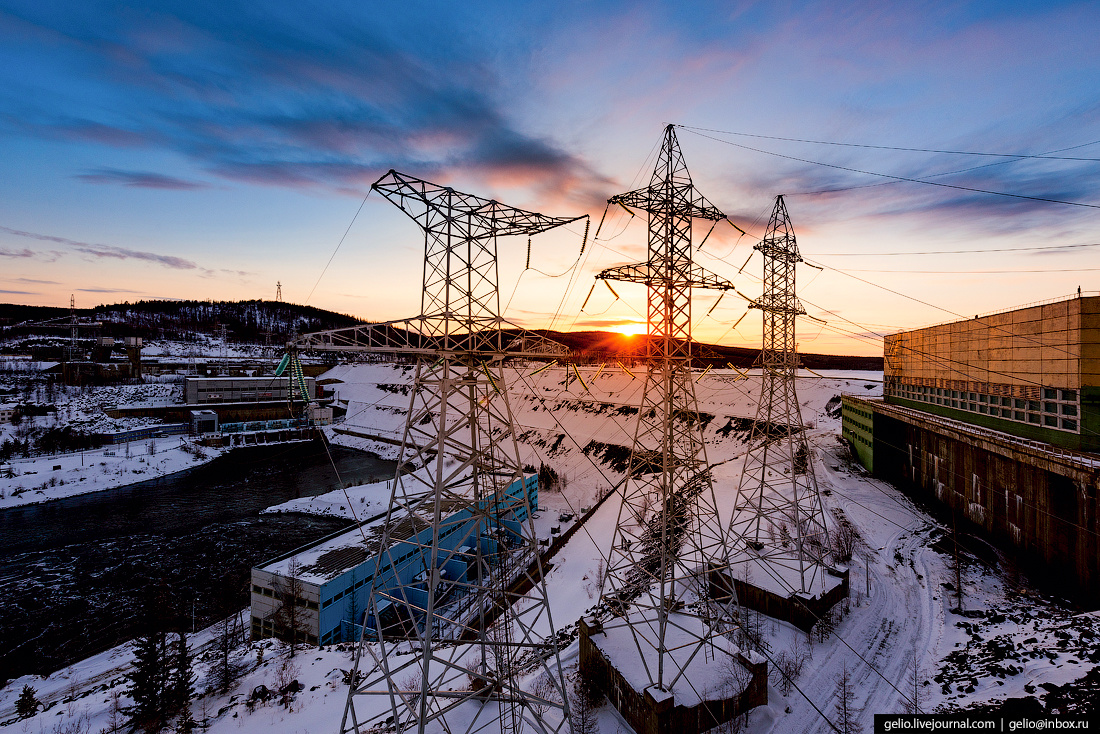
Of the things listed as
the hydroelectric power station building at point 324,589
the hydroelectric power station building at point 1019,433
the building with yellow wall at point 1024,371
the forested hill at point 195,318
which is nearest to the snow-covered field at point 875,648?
the hydroelectric power station building at point 1019,433

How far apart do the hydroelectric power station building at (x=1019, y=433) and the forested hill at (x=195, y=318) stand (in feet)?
384

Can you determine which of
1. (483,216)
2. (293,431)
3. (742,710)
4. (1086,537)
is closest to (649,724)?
(742,710)

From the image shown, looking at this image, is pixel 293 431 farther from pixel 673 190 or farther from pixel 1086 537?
pixel 1086 537

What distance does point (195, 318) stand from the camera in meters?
160

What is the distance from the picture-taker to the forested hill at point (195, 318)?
12631 centimetres

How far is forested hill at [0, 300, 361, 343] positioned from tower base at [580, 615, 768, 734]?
118 meters

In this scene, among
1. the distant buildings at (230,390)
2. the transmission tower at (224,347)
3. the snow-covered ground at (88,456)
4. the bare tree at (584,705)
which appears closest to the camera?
the bare tree at (584,705)

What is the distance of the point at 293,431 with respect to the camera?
61.7 meters

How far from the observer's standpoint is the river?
767 inches

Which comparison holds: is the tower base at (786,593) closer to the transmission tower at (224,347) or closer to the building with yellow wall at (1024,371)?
the building with yellow wall at (1024,371)

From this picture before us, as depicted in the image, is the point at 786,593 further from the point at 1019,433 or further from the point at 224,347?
the point at 224,347

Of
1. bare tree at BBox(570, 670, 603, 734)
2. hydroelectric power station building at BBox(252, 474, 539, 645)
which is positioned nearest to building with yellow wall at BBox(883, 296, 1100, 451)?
bare tree at BBox(570, 670, 603, 734)

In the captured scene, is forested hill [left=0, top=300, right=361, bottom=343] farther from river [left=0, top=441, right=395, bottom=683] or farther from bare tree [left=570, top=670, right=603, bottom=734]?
bare tree [left=570, top=670, right=603, bottom=734]

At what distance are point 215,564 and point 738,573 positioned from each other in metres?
28.3
